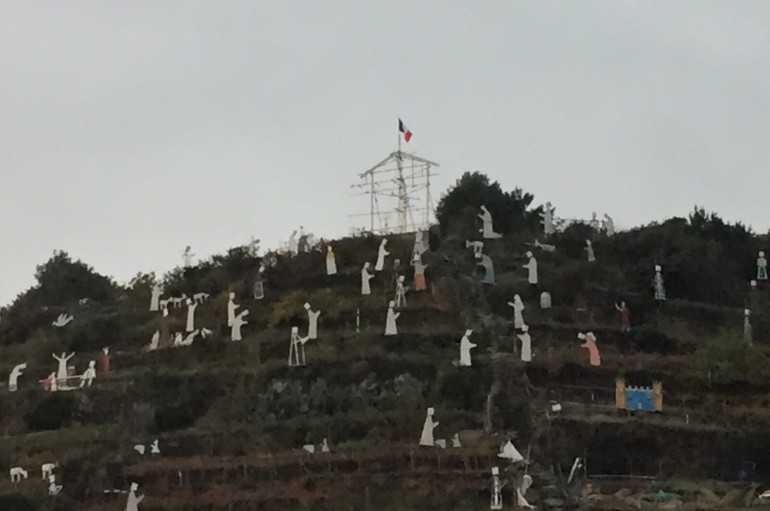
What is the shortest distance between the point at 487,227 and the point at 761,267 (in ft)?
28.8

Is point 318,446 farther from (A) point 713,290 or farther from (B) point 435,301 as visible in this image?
(A) point 713,290

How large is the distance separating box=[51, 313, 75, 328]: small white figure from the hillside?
278 mm

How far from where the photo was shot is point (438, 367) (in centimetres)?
3038

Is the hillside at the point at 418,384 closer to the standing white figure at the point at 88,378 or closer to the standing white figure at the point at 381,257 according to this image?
the standing white figure at the point at 381,257

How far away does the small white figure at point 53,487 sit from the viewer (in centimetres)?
2764

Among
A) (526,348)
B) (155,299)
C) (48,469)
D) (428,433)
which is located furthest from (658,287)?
(48,469)

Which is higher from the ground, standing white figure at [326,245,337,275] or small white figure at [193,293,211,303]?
standing white figure at [326,245,337,275]

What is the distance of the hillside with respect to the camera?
87.1 ft

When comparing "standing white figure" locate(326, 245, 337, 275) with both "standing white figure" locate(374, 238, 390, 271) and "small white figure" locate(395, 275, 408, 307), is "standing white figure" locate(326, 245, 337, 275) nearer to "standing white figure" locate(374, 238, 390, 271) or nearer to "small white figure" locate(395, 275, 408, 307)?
"standing white figure" locate(374, 238, 390, 271)

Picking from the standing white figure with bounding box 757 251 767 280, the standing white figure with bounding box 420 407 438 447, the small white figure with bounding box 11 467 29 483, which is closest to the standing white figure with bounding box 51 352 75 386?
the small white figure with bounding box 11 467 29 483

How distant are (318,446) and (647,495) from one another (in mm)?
7600

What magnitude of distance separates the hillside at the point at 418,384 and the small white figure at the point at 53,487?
224mm

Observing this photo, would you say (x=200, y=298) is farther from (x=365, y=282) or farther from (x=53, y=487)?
(x=53, y=487)

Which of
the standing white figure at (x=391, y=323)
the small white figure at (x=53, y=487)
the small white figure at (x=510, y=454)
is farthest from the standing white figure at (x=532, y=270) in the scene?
the small white figure at (x=53, y=487)
